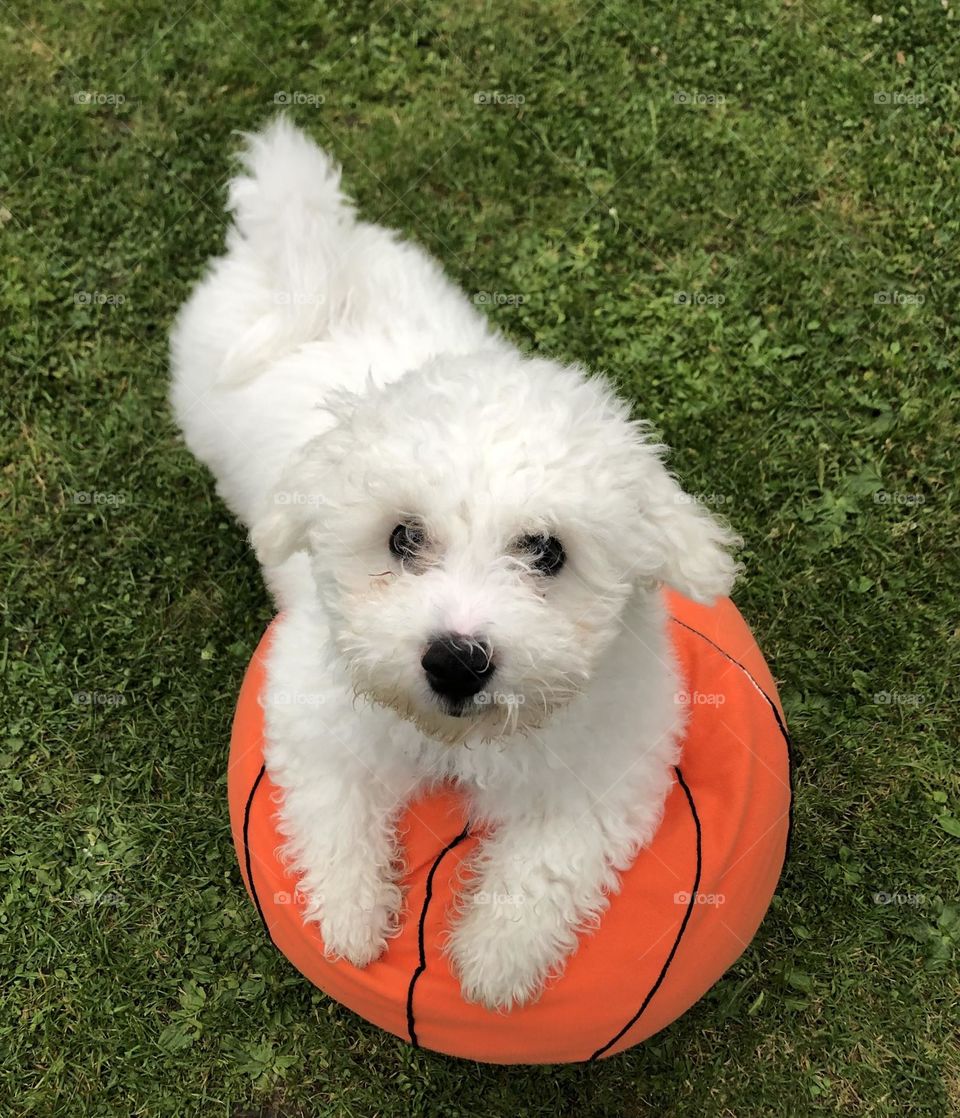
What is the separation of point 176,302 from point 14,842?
8.50 ft

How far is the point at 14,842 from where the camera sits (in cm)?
386

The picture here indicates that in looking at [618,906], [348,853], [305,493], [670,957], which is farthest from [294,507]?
[670,957]

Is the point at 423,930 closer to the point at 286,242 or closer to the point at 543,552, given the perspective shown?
the point at 543,552

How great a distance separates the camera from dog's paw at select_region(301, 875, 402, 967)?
8.97 ft

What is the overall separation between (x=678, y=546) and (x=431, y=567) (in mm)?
613

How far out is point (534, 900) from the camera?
2.63m

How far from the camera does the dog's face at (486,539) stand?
6.70 feet

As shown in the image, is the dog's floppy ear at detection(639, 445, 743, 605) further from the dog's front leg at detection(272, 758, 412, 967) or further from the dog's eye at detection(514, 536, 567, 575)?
the dog's front leg at detection(272, 758, 412, 967)

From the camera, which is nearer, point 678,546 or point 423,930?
point 678,546

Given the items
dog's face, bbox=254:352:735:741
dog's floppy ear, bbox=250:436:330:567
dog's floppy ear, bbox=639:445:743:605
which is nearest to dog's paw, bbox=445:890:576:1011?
dog's face, bbox=254:352:735:741

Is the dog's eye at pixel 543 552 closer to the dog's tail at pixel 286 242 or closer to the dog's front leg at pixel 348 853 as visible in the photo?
the dog's front leg at pixel 348 853

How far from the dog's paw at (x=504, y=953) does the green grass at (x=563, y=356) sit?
1044 millimetres

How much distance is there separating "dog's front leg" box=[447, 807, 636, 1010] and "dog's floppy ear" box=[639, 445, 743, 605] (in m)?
0.76

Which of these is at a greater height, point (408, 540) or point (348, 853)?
point (408, 540)
